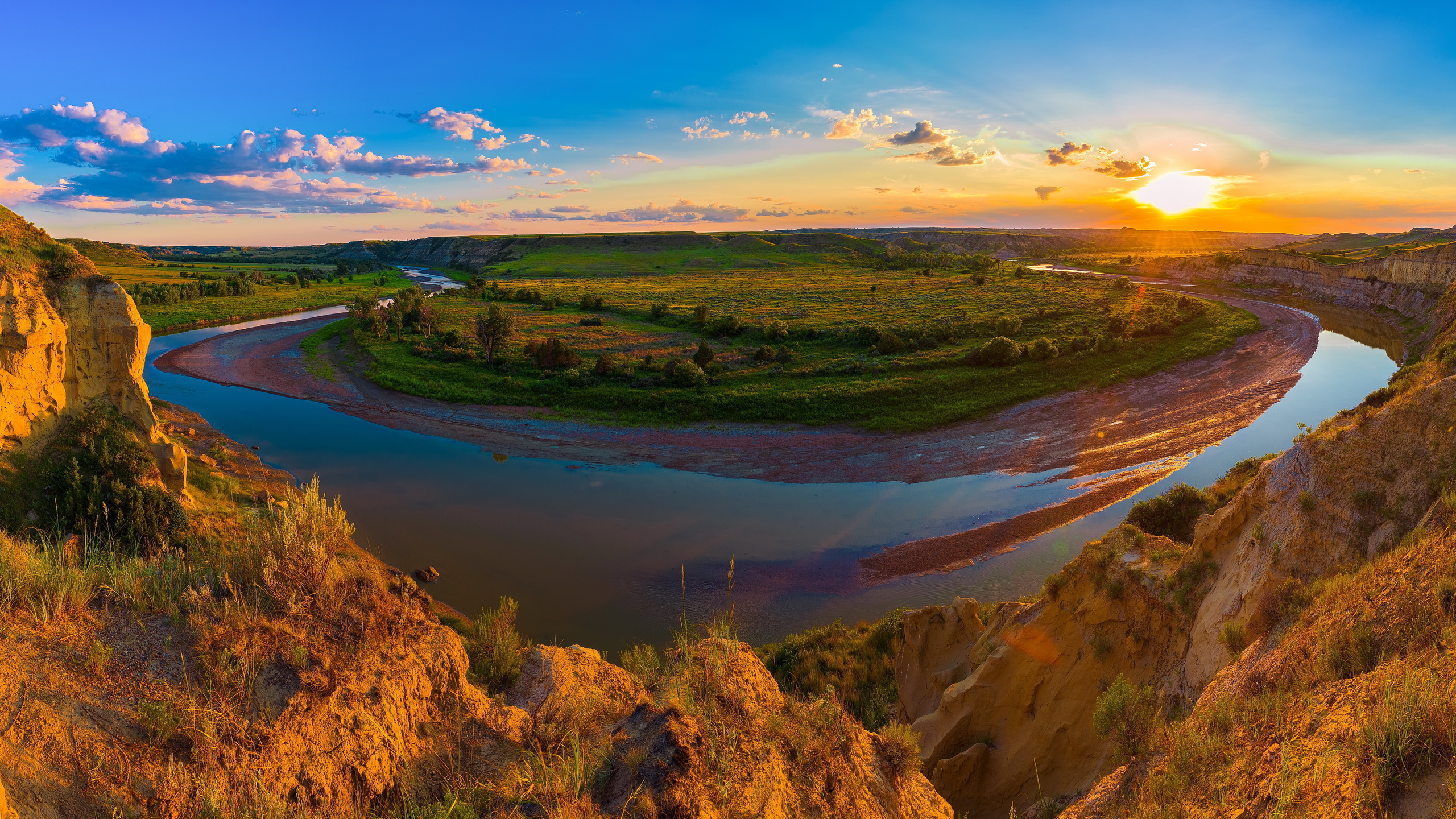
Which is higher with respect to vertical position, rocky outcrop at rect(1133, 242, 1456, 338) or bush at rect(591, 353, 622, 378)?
Result: rocky outcrop at rect(1133, 242, 1456, 338)

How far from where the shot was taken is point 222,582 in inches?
227

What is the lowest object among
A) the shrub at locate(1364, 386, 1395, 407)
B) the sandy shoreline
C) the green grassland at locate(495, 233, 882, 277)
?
the sandy shoreline

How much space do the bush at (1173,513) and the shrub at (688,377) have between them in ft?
78.5

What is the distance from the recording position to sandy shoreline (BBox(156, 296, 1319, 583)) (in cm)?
1953

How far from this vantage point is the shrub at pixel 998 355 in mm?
36438

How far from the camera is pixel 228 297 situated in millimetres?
74000

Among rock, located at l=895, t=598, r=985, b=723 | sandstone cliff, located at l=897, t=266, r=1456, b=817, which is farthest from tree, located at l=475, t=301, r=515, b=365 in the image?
sandstone cliff, located at l=897, t=266, r=1456, b=817

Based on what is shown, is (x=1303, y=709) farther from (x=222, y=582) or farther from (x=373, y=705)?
(x=222, y=582)

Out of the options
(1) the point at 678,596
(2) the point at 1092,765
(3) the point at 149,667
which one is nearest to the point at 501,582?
(1) the point at 678,596

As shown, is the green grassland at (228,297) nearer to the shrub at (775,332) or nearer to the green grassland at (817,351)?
the green grassland at (817,351)

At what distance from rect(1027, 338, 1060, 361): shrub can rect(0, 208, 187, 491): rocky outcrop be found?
40.8 metres

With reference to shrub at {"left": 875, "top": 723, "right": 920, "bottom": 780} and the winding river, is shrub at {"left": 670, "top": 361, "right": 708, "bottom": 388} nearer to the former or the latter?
the winding river

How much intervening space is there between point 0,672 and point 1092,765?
10654 millimetres

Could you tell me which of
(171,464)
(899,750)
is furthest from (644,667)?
(171,464)
